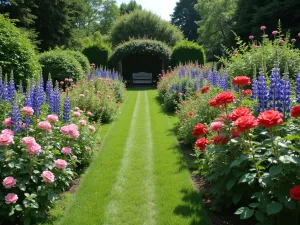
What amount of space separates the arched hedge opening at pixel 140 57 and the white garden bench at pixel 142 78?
305 millimetres

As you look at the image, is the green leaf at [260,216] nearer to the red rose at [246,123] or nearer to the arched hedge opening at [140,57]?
the red rose at [246,123]

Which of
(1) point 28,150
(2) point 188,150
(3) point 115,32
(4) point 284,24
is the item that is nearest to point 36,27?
(3) point 115,32

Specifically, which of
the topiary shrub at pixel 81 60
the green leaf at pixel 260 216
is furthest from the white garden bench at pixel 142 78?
the green leaf at pixel 260 216

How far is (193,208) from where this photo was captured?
12.8ft

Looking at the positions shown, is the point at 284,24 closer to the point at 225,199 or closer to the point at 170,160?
the point at 170,160

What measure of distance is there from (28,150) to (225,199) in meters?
2.34

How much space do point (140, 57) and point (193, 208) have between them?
20.3 m

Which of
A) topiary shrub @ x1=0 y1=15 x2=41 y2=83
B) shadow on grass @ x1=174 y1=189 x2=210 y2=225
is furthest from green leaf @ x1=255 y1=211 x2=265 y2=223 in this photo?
topiary shrub @ x1=0 y1=15 x2=41 y2=83

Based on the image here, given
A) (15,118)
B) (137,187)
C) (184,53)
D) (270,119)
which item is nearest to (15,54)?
(15,118)

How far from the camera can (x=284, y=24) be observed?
2180cm

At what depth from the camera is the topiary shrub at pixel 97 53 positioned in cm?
2217

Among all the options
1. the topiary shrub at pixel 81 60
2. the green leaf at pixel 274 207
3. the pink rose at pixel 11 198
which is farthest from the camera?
the topiary shrub at pixel 81 60

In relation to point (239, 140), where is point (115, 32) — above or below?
above

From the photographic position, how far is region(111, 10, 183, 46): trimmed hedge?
2998 cm
